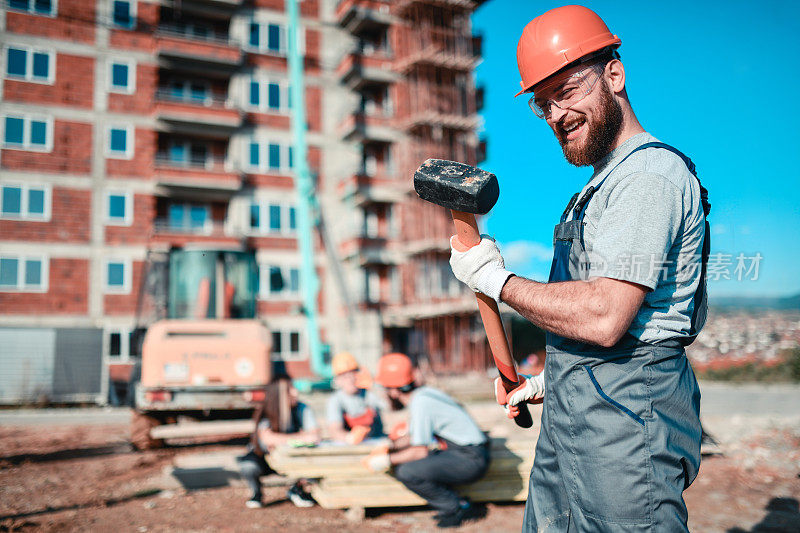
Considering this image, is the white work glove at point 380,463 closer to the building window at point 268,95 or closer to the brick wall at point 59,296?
the brick wall at point 59,296

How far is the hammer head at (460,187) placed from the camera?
5.65ft

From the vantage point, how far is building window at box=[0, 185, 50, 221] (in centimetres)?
2288

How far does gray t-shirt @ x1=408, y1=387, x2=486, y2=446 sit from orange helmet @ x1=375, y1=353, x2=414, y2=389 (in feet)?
0.77

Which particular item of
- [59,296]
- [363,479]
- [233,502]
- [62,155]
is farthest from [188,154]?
[363,479]

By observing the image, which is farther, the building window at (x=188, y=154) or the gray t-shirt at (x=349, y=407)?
the building window at (x=188, y=154)

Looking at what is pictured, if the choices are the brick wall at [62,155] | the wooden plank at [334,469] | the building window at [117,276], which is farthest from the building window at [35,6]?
the wooden plank at [334,469]

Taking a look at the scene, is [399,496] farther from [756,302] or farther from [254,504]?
[756,302]

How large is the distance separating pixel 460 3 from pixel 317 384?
18.5 meters

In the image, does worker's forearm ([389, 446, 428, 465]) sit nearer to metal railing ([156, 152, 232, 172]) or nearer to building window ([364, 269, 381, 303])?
metal railing ([156, 152, 232, 172])

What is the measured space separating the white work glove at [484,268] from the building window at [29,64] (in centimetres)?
2685

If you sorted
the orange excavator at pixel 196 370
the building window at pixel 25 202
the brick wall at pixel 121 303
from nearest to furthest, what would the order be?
the orange excavator at pixel 196 370 < the building window at pixel 25 202 < the brick wall at pixel 121 303

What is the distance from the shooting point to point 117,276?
23.9 meters

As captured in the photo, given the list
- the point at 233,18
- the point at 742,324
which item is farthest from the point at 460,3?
the point at 742,324

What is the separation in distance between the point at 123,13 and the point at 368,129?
1096 centimetres
